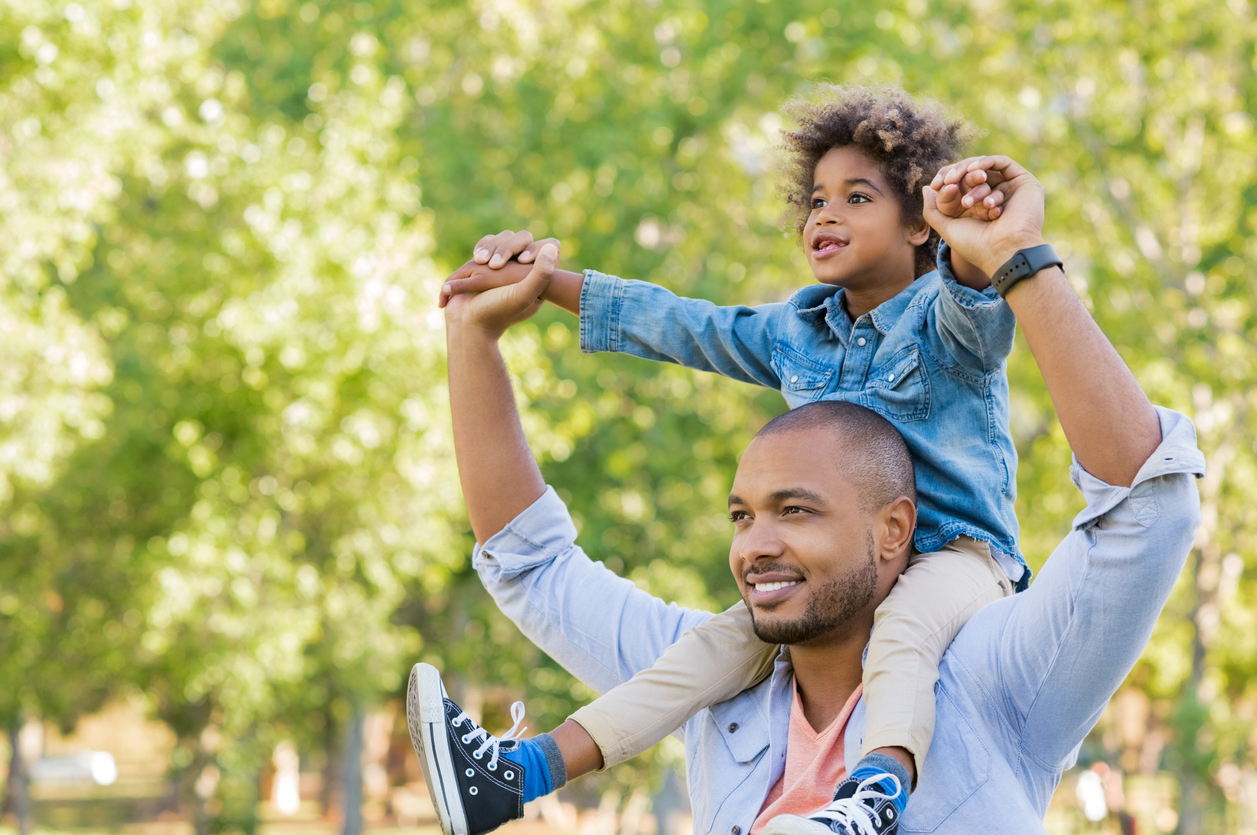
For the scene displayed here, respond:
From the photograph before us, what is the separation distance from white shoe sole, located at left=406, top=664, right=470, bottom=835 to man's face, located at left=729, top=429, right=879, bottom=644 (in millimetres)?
543

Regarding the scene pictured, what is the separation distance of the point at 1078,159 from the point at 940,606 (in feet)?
38.9

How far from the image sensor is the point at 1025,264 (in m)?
1.85

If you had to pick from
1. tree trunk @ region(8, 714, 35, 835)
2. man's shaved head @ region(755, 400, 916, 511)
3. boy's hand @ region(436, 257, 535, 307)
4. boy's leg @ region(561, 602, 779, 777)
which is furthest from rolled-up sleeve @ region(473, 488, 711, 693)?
tree trunk @ region(8, 714, 35, 835)

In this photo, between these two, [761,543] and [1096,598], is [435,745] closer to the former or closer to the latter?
[761,543]

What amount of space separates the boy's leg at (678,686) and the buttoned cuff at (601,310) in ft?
1.96

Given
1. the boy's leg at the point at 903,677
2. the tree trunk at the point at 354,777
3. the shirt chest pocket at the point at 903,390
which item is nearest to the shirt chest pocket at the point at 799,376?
the shirt chest pocket at the point at 903,390

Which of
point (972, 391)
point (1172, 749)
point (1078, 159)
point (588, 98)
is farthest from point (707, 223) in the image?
point (972, 391)

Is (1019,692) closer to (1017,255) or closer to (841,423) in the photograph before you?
(841,423)

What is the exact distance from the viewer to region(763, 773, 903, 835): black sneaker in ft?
6.06

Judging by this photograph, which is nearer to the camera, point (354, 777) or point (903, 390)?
point (903, 390)

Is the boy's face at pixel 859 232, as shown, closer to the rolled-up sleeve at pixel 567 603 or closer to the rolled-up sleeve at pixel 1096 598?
the rolled-up sleeve at pixel 567 603

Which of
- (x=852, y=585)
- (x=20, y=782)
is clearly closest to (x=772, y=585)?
(x=852, y=585)

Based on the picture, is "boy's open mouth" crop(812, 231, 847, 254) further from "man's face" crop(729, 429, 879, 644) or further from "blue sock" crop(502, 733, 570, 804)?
"blue sock" crop(502, 733, 570, 804)

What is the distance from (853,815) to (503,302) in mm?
1164
